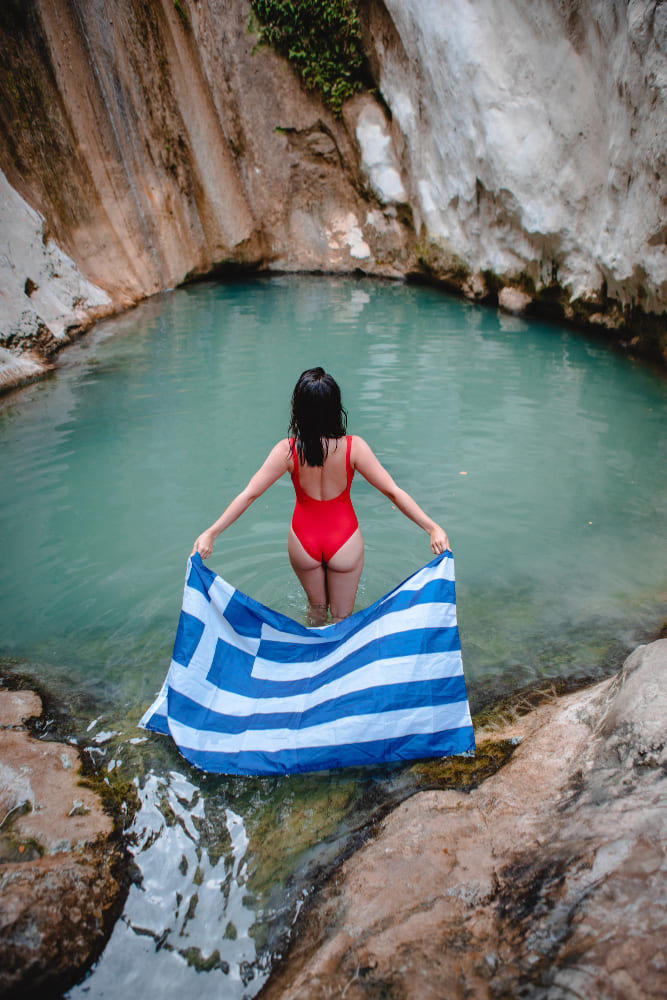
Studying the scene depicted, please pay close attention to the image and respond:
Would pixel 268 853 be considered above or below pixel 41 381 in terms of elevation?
below

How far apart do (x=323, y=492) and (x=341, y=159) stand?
15417mm

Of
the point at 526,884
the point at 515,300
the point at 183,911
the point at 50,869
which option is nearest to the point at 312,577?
the point at 183,911

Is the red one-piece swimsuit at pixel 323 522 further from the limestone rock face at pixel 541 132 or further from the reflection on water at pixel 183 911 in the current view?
the limestone rock face at pixel 541 132

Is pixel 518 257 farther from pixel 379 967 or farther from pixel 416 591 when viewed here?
pixel 379 967

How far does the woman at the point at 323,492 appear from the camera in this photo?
2951 mm

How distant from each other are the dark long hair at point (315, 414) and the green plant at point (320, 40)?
14.7 metres

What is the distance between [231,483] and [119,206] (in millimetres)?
10977

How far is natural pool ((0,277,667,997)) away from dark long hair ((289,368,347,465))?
1.56 metres

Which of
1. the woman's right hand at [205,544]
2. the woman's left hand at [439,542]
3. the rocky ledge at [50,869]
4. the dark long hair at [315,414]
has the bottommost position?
the rocky ledge at [50,869]

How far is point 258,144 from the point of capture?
15.9 metres

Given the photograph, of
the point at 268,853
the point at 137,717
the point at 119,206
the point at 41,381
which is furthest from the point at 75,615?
the point at 119,206

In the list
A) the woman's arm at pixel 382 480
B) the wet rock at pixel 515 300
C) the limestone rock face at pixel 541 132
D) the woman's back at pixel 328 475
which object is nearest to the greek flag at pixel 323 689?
the woman's arm at pixel 382 480

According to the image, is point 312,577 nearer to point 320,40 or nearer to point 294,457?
point 294,457

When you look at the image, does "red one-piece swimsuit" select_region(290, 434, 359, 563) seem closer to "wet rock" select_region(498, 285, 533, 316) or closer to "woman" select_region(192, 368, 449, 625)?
"woman" select_region(192, 368, 449, 625)
